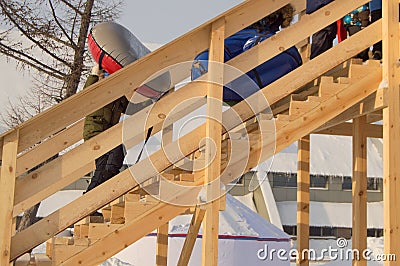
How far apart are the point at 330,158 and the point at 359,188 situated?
16973 millimetres

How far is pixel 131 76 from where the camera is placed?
5.01 metres

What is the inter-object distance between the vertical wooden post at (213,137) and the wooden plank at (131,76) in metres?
0.09

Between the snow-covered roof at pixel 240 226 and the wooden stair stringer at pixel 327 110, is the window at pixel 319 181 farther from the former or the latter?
the wooden stair stringer at pixel 327 110

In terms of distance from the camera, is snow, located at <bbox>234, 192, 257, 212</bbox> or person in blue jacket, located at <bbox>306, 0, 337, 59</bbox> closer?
person in blue jacket, located at <bbox>306, 0, 337, 59</bbox>

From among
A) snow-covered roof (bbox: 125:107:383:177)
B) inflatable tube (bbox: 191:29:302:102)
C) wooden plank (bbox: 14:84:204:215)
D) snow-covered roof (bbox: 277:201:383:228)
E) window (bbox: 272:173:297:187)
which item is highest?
snow-covered roof (bbox: 125:107:383:177)

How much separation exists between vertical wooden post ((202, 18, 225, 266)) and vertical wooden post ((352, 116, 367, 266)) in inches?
101

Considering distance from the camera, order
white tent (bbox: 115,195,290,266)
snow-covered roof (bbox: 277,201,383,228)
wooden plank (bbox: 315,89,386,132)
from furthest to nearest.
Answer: snow-covered roof (bbox: 277,201,383,228) → white tent (bbox: 115,195,290,266) → wooden plank (bbox: 315,89,386,132)

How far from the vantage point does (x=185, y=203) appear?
542 cm

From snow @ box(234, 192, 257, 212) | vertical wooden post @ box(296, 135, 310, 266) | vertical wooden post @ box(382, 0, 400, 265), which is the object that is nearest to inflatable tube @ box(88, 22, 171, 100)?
vertical wooden post @ box(382, 0, 400, 265)

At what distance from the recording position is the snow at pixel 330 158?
919 inches

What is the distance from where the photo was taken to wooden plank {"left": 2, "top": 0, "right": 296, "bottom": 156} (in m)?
4.76

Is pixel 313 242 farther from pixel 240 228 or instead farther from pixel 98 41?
pixel 98 41

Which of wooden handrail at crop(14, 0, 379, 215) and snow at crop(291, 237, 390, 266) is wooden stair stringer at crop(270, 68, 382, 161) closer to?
wooden handrail at crop(14, 0, 379, 215)

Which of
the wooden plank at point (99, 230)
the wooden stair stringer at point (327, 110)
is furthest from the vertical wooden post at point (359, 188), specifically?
the wooden plank at point (99, 230)
